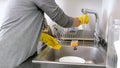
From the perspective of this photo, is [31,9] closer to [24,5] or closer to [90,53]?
[24,5]

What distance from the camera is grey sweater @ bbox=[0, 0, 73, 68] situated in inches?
44.8

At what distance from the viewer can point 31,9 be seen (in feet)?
3.83

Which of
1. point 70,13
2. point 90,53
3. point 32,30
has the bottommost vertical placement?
point 90,53

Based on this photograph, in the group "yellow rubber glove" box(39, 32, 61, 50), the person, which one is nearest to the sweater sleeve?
the person

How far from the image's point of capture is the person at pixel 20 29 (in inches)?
44.8

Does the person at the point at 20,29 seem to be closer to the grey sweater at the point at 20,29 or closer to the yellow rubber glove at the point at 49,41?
the grey sweater at the point at 20,29

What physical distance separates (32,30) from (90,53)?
2.13ft

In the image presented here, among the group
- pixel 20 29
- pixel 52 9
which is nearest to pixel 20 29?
pixel 20 29

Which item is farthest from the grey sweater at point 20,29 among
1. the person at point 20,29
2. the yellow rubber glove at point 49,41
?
the yellow rubber glove at point 49,41

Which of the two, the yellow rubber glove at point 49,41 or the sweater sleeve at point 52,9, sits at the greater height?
the sweater sleeve at point 52,9

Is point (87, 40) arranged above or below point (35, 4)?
below

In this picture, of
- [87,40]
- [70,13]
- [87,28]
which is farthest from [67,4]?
[87,40]

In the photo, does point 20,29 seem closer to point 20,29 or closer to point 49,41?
point 20,29

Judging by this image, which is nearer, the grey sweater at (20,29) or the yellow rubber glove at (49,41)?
the grey sweater at (20,29)
